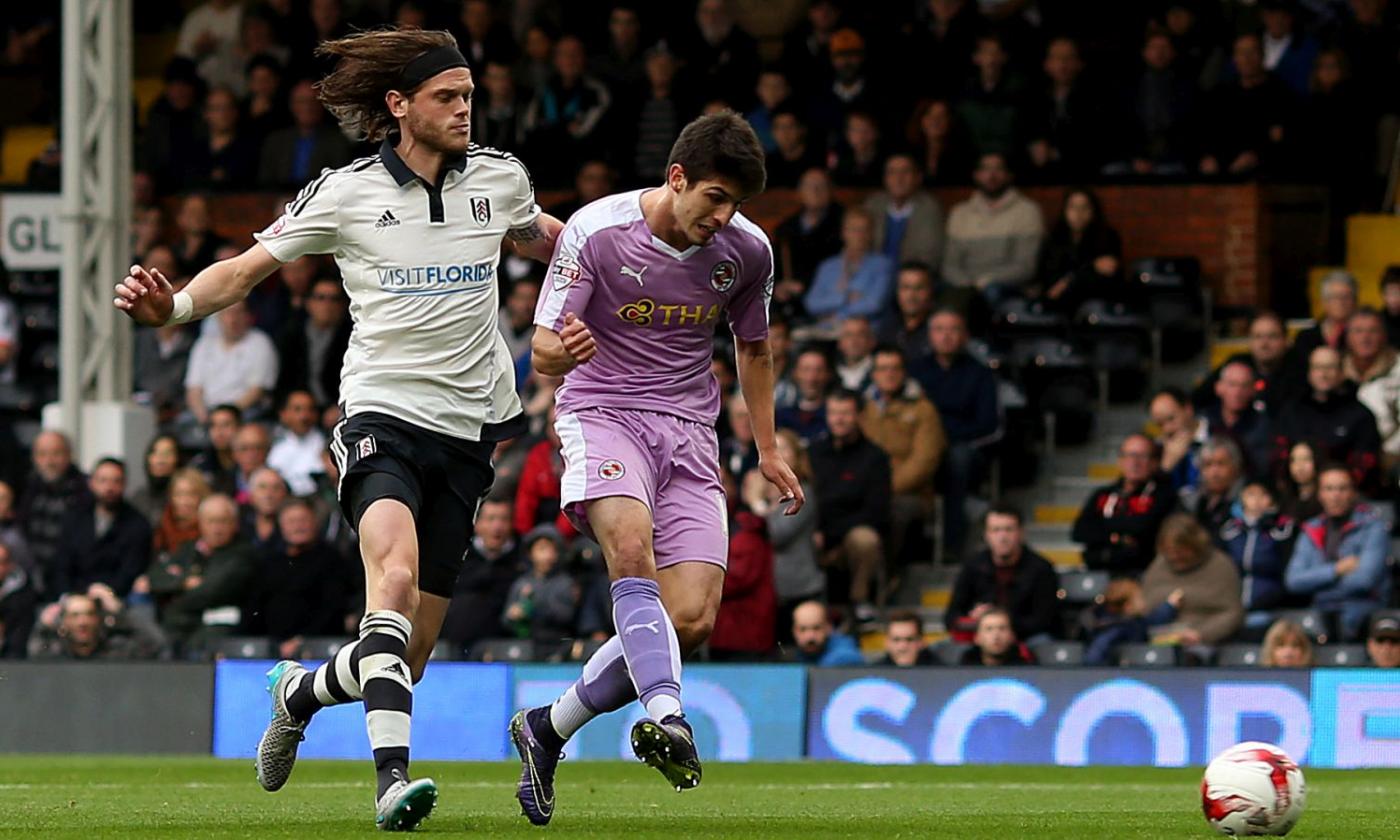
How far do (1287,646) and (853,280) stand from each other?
16.3 feet

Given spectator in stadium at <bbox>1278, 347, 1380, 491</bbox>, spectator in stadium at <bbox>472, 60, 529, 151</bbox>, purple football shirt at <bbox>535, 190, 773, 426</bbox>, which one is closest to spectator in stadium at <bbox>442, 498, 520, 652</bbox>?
spectator in stadium at <bbox>1278, 347, 1380, 491</bbox>

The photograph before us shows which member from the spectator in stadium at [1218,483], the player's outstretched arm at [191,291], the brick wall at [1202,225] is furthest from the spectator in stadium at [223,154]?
the player's outstretched arm at [191,291]

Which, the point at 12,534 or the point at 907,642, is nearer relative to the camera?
the point at 907,642

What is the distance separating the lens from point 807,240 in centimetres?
1777

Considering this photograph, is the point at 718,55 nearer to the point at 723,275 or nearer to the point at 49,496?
the point at 49,496

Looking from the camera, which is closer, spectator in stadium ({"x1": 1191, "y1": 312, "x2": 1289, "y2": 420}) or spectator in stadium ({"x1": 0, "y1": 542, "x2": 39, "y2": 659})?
spectator in stadium ({"x1": 1191, "y1": 312, "x2": 1289, "y2": 420})

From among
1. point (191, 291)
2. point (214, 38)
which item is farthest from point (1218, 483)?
point (214, 38)

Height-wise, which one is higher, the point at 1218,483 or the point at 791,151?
the point at 791,151

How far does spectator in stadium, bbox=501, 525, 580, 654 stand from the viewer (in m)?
14.9

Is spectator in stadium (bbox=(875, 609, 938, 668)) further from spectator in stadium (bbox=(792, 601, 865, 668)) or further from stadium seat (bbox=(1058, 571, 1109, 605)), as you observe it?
stadium seat (bbox=(1058, 571, 1109, 605))

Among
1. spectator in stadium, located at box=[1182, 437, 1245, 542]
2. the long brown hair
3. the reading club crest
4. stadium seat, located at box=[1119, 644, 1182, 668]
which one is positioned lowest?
stadium seat, located at box=[1119, 644, 1182, 668]

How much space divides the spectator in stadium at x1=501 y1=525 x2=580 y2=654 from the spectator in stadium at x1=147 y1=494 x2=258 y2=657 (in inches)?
70.0

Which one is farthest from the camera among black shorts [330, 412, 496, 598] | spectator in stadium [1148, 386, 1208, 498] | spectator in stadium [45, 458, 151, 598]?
spectator in stadium [45, 458, 151, 598]

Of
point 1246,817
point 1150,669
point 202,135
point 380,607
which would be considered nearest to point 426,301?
point 380,607
